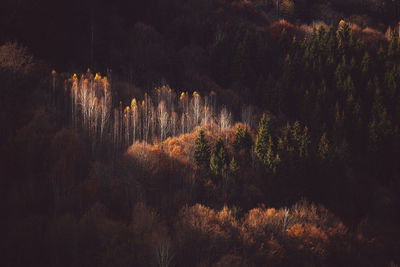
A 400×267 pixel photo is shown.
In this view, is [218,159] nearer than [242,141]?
Yes

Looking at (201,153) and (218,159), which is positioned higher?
(201,153)

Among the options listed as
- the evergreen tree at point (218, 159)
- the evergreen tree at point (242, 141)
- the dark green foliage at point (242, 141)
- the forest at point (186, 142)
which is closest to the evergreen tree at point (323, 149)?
the forest at point (186, 142)

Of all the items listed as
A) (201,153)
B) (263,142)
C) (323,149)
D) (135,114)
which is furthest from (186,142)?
(323,149)

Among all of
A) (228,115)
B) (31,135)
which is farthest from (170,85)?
(31,135)

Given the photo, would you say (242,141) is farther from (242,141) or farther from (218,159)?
(218,159)

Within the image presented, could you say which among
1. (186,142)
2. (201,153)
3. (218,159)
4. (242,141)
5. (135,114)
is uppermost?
(135,114)

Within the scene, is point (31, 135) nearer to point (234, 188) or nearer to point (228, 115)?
point (234, 188)

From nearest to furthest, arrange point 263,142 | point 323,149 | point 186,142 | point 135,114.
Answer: point 135,114, point 186,142, point 263,142, point 323,149

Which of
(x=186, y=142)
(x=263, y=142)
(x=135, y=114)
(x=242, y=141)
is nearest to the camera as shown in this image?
(x=135, y=114)

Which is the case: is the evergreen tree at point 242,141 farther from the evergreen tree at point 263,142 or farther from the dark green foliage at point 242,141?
the evergreen tree at point 263,142
